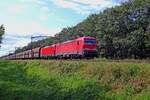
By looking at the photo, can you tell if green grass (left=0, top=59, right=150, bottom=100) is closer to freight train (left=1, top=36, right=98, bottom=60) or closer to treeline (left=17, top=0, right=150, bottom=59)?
freight train (left=1, top=36, right=98, bottom=60)

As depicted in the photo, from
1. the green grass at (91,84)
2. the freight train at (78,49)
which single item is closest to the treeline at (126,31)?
the freight train at (78,49)

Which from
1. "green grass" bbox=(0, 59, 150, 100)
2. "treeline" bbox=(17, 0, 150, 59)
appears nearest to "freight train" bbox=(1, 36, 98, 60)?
"treeline" bbox=(17, 0, 150, 59)

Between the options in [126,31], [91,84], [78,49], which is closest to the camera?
[91,84]

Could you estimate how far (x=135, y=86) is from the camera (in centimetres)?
2188

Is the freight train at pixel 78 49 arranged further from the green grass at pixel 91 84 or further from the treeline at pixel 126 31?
the green grass at pixel 91 84

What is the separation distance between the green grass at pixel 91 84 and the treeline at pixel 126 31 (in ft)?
116

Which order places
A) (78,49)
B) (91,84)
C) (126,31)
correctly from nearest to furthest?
(91,84) → (78,49) → (126,31)

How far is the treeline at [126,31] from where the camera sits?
227 ft

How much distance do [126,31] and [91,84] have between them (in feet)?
174

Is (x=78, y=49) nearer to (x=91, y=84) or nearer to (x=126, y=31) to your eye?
(x=91, y=84)

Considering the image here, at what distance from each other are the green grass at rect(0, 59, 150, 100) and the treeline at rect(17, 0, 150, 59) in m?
35.3

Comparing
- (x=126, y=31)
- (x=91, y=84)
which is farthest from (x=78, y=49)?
(x=126, y=31)

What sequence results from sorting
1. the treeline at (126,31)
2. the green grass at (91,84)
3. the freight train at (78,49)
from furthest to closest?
the treeline at (126,31) → the freight train at (78,49) → the green grass at (91,84)

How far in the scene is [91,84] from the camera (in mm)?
25766
